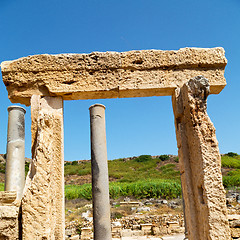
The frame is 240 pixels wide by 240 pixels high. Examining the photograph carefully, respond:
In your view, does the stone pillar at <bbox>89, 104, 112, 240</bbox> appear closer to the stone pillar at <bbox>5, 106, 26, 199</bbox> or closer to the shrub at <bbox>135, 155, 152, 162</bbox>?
the stone pillar at <bbox>5, 106, 26, 199</bbox>

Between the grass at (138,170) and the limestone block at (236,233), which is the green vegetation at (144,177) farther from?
the limestone block at (236,233)

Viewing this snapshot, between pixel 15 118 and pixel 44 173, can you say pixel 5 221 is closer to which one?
pixel 44 173

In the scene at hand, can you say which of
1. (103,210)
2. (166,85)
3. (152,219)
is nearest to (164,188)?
(152,219)

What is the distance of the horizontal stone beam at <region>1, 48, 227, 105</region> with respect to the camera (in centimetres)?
553

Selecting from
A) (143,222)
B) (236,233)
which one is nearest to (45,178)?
(236,233)

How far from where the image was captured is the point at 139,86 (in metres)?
5.51

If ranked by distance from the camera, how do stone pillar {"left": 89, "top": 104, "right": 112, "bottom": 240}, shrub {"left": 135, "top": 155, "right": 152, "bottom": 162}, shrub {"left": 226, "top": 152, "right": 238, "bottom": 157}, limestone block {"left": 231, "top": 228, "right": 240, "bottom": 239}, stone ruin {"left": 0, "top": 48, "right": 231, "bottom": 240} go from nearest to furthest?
stone ruin {"left": 0, "top": 48, "right": 231, "bottom": 240} < stone pillar {"left": 89, "top": 104, "right": 112, "bottom": 240} < limestone block {"left": 231, "top": 228, "right": 240, "bottom": 239} < shrub {"left": 226, "top": 152, "right": 238, "bottom": 157} < shrub {"left": 135, "top": 155, "right": 152, "bottom": 162}

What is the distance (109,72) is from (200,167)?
2.59 metres

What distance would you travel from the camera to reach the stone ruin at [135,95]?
4.63 m

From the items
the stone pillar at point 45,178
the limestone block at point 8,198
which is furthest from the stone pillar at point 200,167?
the limestone block at point 8,198

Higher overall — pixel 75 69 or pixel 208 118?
pixel 75 69

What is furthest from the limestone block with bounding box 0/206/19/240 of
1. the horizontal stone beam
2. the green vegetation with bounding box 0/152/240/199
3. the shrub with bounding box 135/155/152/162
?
the shrub with bounding box 135/155/152/162

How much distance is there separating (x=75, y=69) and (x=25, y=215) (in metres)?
2.94

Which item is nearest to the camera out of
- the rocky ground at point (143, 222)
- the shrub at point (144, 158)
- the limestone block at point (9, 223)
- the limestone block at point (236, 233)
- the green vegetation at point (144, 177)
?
the limestone block at point (9, 223)
